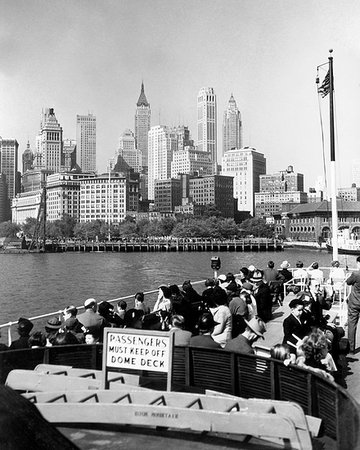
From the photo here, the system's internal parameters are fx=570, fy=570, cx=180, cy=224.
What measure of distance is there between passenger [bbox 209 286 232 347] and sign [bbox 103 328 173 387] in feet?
12.1

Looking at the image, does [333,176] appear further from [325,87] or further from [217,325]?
[217,325]

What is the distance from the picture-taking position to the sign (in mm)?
6375

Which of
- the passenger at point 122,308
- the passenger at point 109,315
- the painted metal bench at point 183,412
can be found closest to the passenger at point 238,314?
the passenger at point 109,315

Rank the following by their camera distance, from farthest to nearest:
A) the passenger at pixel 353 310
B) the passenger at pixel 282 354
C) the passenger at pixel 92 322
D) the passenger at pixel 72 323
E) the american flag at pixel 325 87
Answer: the american flag at pixel 325 87 → the passenger at pixel 353 310 → the passenger at pixel 72 323 → the passenger at pixel 92 322 → the passenger at pixel 282 354

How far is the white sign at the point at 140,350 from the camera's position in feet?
20.9

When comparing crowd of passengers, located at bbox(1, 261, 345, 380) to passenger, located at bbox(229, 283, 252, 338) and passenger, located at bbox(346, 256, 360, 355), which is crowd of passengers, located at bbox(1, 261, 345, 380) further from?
passenger, located at bbox(346, 256, 360, 355)

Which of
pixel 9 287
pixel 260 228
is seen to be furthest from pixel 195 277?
pixel 260 228

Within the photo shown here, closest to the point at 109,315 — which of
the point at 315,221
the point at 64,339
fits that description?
the point at 64,339

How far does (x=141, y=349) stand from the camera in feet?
21.2

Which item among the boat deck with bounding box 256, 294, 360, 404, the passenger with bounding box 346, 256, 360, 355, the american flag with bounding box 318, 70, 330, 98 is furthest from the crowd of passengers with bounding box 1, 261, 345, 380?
the american flag with bounding box 318, 70, 330, 98

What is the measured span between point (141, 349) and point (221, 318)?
377 centimetres

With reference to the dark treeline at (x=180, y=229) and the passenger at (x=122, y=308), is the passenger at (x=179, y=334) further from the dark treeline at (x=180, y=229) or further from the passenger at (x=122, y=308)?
the dark treeline at (x=180, y=229)

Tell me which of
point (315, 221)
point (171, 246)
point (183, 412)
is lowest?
point (183, 412)

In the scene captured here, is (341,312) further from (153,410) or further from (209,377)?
(153,410)
